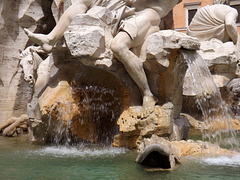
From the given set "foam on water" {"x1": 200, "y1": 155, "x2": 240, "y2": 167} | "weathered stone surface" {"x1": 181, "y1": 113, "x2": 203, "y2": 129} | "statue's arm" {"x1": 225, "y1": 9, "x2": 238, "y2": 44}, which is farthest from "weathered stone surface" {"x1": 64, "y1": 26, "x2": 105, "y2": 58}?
"statue's arm" {"x1": 225, "y1": 9, "x2": 238, "y2": 44}

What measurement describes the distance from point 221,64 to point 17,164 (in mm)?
5026

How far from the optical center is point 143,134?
379cm

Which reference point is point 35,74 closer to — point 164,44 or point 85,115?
point 85,115

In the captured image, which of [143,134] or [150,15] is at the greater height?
[150,15]

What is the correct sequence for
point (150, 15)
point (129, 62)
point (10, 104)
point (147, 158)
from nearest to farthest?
point (147, 158) → point (129, 62) → point (150, 15) → point (10, 104)

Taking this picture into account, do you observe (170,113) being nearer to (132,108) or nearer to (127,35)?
(132,108)

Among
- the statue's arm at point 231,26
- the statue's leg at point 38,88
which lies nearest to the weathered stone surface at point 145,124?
the statue's leg at point 38,88

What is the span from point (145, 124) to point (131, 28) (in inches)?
48.7

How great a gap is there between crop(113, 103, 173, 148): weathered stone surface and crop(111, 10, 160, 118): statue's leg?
86mm

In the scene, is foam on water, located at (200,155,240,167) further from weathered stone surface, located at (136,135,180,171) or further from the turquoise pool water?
weathered stone surface, located at (136,135,180,171)

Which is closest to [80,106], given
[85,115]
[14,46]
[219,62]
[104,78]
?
[85,115]

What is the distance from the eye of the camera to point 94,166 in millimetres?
3105

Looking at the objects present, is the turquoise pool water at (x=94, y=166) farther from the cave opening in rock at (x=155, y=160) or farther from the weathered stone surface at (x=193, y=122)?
the weathered stone surface at (x=193, y=122)

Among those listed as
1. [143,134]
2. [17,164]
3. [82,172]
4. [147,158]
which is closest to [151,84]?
[143,134]
